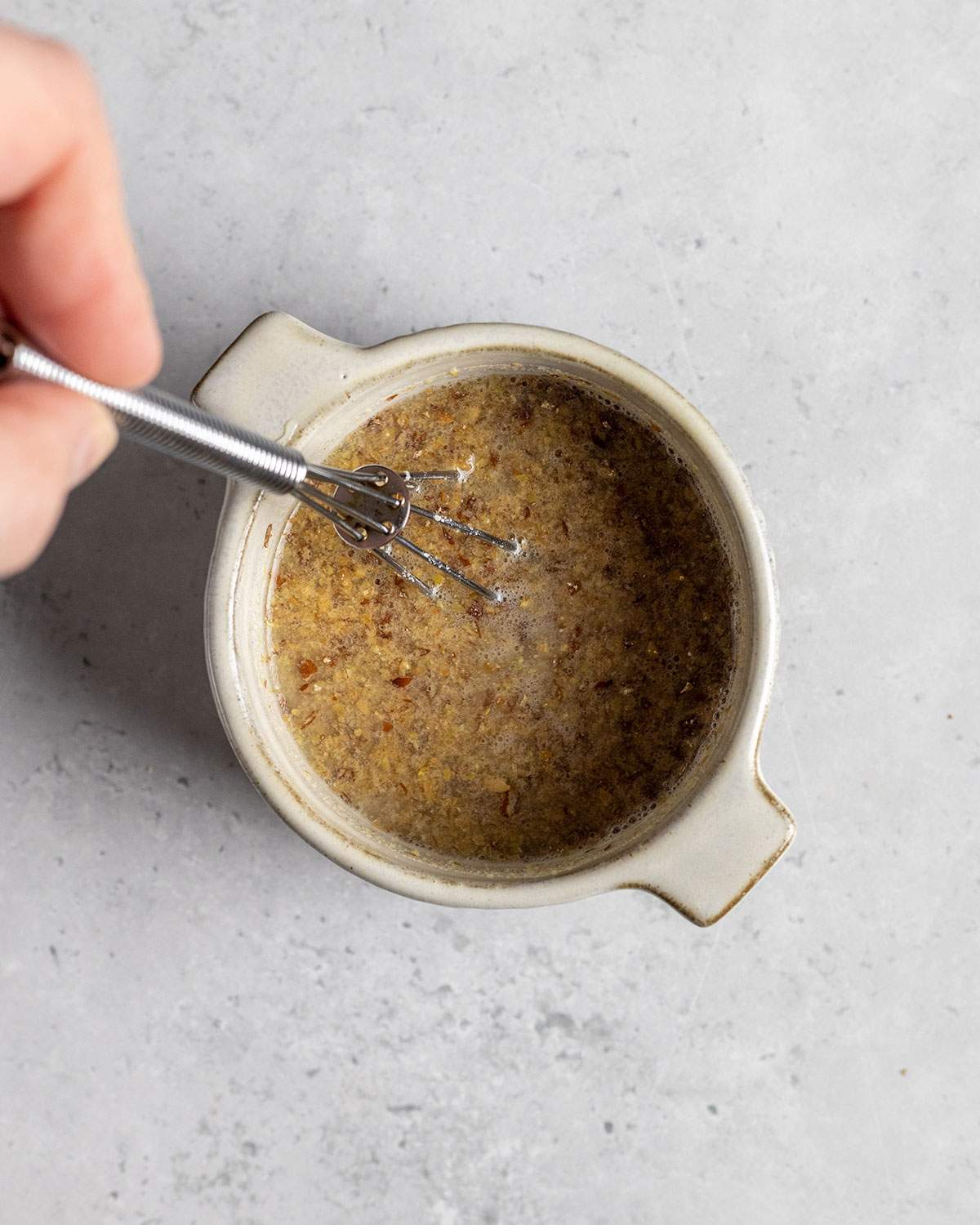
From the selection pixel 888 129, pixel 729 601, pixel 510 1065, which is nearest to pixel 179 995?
pixel 510 1065

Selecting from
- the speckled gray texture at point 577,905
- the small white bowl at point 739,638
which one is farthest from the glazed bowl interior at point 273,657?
the speckled gray texture at point 577,905

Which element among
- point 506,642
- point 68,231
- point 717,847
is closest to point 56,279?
point 68,231

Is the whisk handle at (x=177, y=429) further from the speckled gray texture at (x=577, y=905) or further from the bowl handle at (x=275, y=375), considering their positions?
the speckled gray texture at (x=577, y=905)

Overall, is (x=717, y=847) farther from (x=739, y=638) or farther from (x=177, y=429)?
(x=177, y=429)

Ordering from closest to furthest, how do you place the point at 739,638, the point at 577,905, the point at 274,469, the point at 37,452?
the point at 37,452
the point at 274,469
the point at 739,638
the point at 577,905

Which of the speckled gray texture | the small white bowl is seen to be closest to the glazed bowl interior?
the small white bowl

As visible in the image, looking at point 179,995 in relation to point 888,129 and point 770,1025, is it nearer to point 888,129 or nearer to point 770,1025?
point 770,1025

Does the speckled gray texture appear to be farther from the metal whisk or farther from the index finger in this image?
the index finger

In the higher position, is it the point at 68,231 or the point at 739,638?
the point at 68,231

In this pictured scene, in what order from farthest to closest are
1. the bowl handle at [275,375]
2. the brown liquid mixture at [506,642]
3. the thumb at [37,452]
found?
the brown liquid mixture at [506,642]
the bowl handle at [275,375]
the thumb at [37,452]
